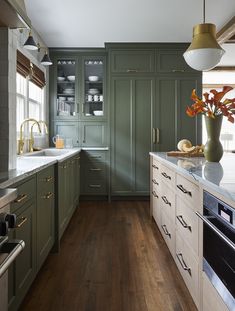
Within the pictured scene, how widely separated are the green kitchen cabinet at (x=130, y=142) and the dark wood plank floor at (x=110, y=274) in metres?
A: 1.38

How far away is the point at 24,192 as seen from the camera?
1.79m

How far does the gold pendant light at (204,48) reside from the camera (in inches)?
97.9

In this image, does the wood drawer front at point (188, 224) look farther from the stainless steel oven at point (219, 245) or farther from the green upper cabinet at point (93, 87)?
the green upper cabinet at point (93, 87)

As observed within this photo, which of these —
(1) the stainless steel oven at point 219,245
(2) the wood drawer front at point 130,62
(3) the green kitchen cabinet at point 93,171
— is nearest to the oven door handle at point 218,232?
(1) the stainless steel oven at point 219,245

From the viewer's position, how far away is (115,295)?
204 cm

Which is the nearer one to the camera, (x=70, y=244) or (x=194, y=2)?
(x=70, y=244)

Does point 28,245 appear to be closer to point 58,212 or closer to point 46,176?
point 46,176

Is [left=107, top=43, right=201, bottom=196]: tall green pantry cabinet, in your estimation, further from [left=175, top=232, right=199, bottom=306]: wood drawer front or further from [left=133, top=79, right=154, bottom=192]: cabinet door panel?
[left=175, top=232, right=199, bottom=306]: wood drawer front

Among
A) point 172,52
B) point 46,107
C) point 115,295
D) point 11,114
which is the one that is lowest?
point 115,295

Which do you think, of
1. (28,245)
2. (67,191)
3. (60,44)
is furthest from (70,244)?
(60,44)

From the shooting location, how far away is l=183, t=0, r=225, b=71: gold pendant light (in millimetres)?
2486

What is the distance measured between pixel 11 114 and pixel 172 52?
138 inches

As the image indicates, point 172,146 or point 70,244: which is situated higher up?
point 172,146

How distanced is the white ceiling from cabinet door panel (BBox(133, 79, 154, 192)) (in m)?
0.80
